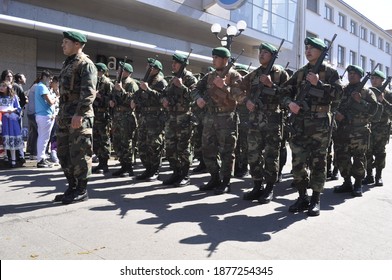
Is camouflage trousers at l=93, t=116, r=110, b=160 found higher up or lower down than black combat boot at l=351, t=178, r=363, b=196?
higher up

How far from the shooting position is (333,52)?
90.3 ft

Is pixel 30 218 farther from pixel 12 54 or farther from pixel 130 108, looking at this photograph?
pixel 12 54

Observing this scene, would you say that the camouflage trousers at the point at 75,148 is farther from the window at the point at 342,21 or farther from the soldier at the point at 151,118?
the window at the point at 342,21

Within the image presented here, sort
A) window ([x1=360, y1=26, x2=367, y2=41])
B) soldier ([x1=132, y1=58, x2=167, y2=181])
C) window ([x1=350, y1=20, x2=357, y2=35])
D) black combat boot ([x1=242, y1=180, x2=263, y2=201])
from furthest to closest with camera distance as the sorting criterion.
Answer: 1. window ([x1=360, y1=26, x2=367, y2=41])
2. window ([x1=350, y1=20, x2=357, y2=35])
3. soldier ([x1=132, y1=58, x2=167, y2=181])
4. black combat boot ([x1=242, y1=180, x2=263, y2=201])

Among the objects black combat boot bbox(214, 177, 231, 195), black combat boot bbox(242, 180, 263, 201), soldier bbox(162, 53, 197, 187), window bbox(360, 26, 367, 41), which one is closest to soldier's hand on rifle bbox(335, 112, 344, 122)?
black combat boot bbox(242, 180, 263, 201)

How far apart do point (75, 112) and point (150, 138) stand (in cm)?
186

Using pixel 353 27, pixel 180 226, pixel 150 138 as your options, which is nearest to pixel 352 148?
pixel 150 138

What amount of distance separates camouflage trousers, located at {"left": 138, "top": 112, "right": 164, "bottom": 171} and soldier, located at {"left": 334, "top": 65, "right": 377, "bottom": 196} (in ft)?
9.51

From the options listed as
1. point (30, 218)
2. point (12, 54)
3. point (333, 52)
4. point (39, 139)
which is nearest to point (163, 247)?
point (30, 218)

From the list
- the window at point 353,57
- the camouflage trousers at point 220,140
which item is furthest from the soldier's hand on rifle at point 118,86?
the window at point 353,57

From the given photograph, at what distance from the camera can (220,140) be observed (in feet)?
18.6

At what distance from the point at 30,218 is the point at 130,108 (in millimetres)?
3066

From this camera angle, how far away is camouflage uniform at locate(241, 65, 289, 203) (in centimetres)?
523

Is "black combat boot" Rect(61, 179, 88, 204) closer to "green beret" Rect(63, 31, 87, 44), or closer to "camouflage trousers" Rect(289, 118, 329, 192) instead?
"green beret" Rect(63, 31, 87, 44)
